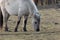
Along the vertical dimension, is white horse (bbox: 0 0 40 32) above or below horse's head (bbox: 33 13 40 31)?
above

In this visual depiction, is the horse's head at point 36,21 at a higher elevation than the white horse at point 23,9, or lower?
lower

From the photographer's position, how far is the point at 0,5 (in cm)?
934

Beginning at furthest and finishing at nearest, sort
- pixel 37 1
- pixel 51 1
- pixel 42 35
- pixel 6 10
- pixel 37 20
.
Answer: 1. pixel 51 1
2. pixel 37 1
3. pixel 6 10
4. pixel 37 20
5. pixel 42 35

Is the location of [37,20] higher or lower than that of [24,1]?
lower

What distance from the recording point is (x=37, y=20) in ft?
27.8

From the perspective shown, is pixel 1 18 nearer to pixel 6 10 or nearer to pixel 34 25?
pixel 6 10

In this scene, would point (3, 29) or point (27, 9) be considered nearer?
point (27, 9)

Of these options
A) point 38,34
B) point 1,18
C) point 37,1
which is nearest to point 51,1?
point 37,1

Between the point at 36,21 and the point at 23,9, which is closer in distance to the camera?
the point at 36,21

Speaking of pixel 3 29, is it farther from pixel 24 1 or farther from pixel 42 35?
pixel 42 35

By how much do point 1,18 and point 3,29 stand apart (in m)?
0.39

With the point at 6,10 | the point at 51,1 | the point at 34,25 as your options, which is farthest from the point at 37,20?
the point at 51,1

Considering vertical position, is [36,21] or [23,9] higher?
[23,9]

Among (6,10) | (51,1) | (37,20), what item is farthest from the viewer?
(51,1)
